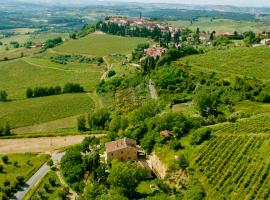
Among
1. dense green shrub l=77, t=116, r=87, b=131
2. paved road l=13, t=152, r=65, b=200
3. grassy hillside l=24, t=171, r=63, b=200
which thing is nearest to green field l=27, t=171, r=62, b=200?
grassy hillside l=24, t=171, r=63, b=200

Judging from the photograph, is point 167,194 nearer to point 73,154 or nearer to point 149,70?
point 73,154

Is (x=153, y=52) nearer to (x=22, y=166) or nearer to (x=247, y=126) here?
(x=22, y=166)

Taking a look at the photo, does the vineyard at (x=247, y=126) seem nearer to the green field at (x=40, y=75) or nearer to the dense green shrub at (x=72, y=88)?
the dense green shrub at (x=72, y=88)

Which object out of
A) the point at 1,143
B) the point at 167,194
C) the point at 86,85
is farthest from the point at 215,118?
the point at 86,85

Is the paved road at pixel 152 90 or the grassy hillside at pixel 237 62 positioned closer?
the paved road at pixel 152 90

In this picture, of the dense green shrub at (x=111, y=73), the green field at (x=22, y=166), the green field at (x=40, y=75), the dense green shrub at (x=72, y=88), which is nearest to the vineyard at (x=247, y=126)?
the green field at (x=22, y=166)

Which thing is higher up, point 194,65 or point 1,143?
point 194,65

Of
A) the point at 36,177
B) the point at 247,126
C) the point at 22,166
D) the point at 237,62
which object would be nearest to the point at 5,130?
the point at 22,166
